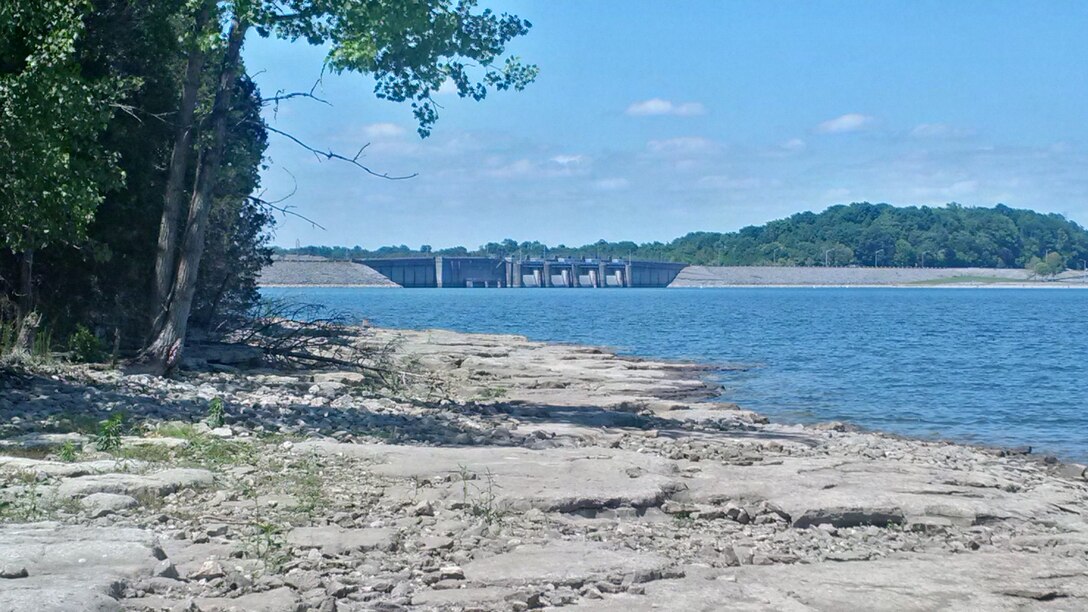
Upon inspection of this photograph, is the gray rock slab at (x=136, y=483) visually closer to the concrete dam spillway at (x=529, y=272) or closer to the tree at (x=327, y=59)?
the tree at (x=327, y=59)

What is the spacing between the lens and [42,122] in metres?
13.4

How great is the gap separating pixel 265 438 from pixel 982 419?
1527 centimetres

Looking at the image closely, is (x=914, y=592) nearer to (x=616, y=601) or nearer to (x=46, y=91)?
(x=616, y=601)

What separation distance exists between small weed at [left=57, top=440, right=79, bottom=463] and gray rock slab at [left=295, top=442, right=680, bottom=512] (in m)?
2.21

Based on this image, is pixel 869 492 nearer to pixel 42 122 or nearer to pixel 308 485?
pixel 308 485

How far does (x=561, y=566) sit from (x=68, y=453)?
202 inches

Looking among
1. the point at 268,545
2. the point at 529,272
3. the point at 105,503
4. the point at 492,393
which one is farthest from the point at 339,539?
the point at 529,272

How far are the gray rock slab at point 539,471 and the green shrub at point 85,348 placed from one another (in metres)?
7.69

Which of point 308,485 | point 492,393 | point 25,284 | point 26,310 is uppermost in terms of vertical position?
point 25,284

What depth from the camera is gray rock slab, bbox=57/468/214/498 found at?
9.15 meters

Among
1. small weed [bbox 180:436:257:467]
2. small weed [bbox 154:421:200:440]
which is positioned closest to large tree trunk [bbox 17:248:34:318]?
small weed [bbox 154:421:200:440]

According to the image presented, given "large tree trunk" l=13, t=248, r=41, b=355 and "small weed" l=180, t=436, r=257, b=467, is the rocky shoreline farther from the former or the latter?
"large tree trunk" l=13, t=248, r=41, b=355

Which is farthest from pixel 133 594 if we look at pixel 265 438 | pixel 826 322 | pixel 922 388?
pixel 826 322

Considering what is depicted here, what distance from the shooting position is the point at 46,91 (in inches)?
524
